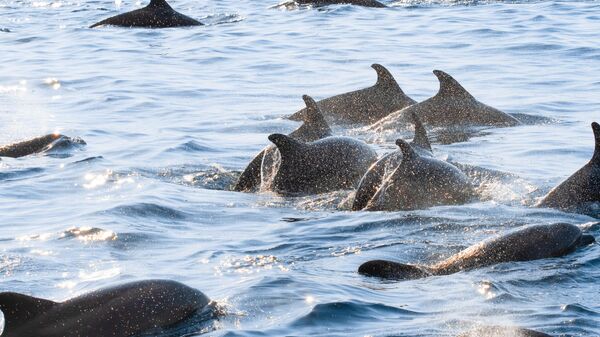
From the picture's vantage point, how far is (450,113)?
1408 centimetres

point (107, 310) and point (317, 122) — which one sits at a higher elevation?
point (107, 310)

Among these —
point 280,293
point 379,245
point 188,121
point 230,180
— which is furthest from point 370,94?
point 280,293

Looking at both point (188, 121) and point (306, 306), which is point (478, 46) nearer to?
point (188, 121)

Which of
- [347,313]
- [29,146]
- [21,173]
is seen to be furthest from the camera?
[29,146]

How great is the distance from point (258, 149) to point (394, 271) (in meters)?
5.66

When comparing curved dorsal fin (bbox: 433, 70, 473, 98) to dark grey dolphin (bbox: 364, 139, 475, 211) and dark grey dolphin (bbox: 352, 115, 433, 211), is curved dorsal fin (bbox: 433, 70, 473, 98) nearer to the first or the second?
dark grey dolphin (bbox: 352, 115, 433, 211)

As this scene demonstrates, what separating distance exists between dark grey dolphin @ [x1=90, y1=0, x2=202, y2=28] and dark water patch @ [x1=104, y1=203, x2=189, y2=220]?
15264 millimetres

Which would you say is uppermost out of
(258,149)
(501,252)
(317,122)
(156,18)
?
(501,252)

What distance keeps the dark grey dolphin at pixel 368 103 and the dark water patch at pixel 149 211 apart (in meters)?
4.74

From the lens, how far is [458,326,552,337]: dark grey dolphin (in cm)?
605

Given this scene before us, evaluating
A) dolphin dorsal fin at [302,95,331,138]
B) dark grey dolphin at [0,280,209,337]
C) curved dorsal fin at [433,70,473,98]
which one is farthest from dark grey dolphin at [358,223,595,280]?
curved dorsal fin at [433,70,473,98]

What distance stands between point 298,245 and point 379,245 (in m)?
0.55

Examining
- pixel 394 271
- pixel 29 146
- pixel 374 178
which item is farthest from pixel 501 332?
pixel 29 146

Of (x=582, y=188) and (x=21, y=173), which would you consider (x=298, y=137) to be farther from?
(x=582, y=188)
